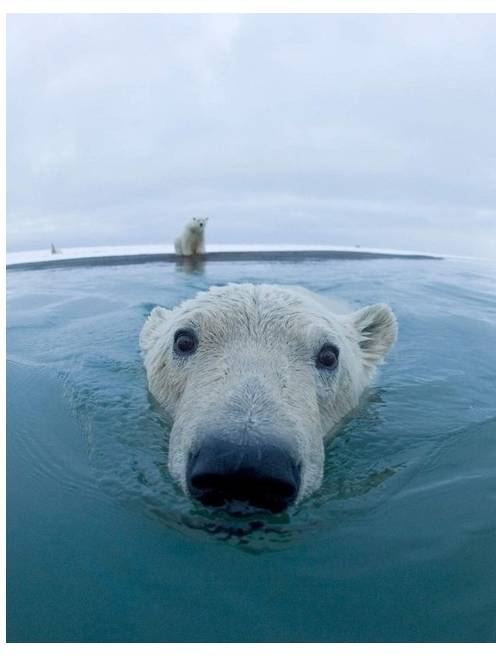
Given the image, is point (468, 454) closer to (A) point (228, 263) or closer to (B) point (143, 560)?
(B) point (143, 560)

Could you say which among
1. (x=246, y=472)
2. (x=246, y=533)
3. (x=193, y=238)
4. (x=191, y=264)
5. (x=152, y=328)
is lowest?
(x=246, y=533)

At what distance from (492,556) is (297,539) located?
120 cm

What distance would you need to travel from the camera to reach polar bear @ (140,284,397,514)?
2707 mm

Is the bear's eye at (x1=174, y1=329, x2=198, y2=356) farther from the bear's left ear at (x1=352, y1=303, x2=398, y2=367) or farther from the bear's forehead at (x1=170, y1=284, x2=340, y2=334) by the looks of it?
the bear's left ear at (x1=352, y1=303, x2=398, y2=367)

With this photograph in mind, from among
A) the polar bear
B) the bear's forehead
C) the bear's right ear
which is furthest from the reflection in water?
the bear's forehead

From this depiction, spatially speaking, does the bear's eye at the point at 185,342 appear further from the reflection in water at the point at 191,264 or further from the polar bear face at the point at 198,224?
the polar bear face at the point at 198,224

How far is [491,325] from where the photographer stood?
10922 mm

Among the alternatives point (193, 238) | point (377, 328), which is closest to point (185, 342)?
point (377, 328)

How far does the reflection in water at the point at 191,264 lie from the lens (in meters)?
19.3

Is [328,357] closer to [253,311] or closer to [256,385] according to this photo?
[253,311]

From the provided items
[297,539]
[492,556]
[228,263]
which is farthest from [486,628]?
[228,263]

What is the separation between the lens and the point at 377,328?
19.1 ft

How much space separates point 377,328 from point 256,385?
9.98 ft

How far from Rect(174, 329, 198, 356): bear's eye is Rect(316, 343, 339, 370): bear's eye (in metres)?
1.07
